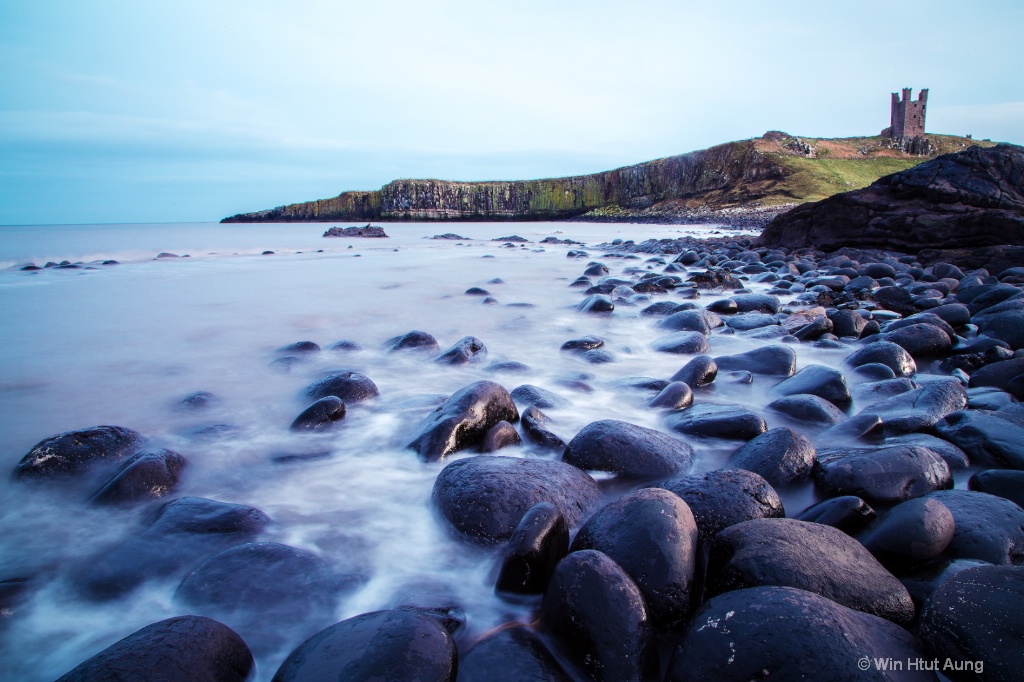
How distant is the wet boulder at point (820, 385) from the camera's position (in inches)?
112

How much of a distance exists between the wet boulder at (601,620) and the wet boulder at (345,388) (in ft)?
6.65

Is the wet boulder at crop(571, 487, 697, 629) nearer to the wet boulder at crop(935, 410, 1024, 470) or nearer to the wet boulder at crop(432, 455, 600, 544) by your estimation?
the wet boulder at crop(432, 455, 600, 544)

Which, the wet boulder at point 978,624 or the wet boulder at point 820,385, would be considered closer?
the wet boulder at point 978,624

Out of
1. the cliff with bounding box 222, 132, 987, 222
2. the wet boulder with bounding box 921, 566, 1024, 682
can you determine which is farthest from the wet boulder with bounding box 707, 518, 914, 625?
the cliff with bounding box 222, 132, 987, 222

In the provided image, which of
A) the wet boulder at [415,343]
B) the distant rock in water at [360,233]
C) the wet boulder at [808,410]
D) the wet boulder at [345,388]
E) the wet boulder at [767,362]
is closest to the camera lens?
the wet boulder at [808,410]

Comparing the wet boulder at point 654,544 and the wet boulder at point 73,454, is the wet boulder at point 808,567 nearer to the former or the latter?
the wet boulder at point 654,544

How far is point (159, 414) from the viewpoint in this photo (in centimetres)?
289

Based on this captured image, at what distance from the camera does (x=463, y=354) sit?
12.7 feet

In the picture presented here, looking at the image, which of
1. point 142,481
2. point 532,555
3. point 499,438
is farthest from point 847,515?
point 142,481

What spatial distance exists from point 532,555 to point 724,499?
0.67 metres

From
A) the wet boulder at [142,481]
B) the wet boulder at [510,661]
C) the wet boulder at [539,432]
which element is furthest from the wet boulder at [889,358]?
the wet boulder at [142,481]

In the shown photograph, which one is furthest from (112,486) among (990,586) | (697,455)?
(990,586)

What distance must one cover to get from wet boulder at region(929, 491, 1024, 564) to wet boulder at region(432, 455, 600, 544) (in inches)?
41.8

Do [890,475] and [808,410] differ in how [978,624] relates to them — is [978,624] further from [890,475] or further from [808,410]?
[808,410]
